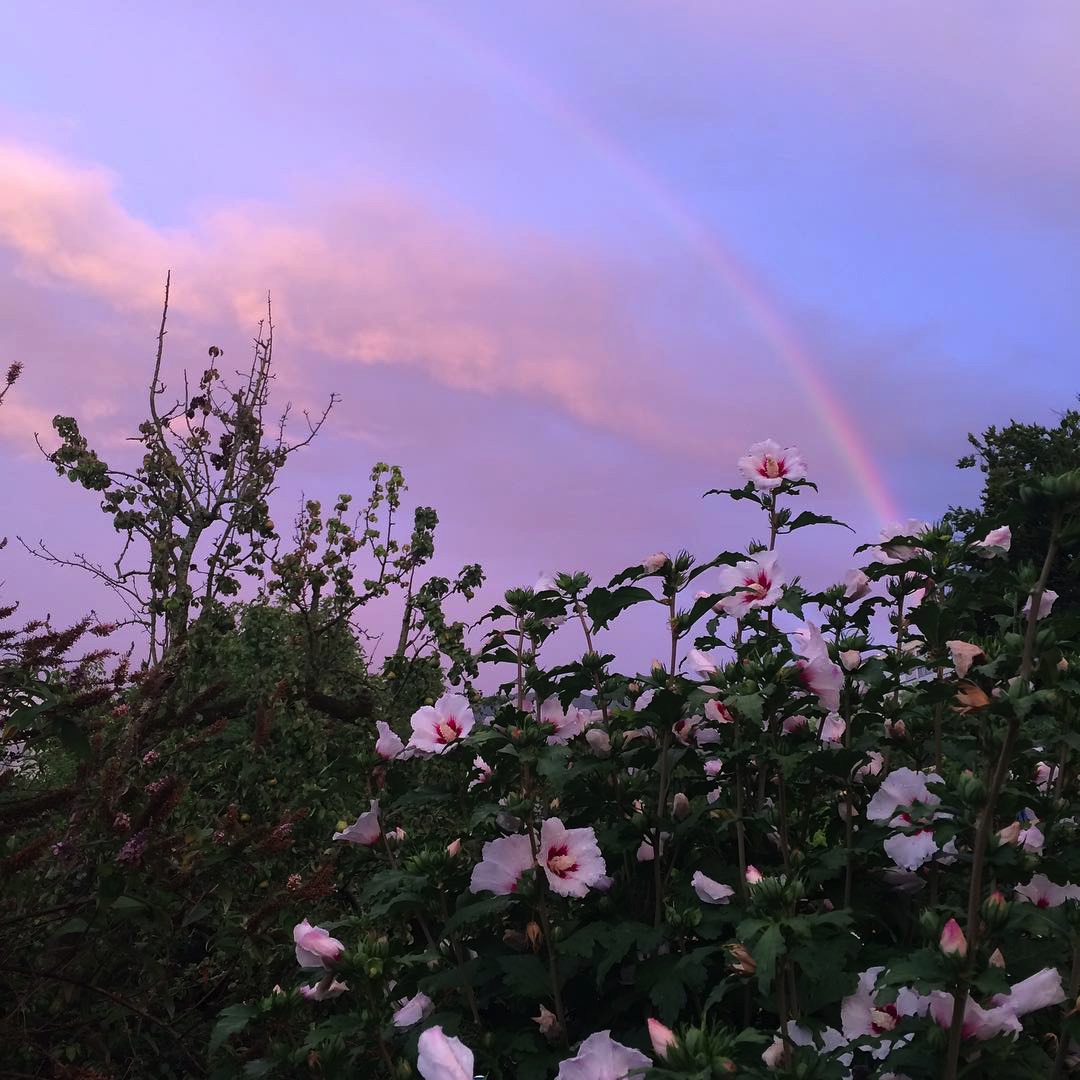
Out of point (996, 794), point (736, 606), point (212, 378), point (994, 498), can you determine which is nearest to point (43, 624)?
point (736, 606)

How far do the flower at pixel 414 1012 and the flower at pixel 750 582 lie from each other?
1.38m

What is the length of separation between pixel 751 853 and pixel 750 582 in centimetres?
79

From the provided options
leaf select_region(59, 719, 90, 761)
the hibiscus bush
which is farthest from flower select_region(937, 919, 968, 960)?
leaf select_region(59, 719, 90, 761)

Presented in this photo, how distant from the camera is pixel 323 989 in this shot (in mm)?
2713

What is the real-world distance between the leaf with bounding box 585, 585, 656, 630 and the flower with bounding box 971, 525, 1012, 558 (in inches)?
36.7

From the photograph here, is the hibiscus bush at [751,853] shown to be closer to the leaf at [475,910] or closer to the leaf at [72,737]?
the leaf at [475,910]

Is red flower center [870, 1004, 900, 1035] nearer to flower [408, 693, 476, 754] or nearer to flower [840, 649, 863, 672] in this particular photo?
flower [840, 649, 863, 672]

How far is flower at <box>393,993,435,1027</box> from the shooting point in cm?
264

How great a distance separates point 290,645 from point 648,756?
287 inches

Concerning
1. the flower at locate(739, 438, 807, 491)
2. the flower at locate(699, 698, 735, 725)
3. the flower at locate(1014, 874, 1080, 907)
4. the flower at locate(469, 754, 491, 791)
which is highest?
the flower at locate(739, 438, 807, 491)

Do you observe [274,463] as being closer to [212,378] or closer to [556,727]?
[212,378]

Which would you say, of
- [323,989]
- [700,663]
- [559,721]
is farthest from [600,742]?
[323,989]

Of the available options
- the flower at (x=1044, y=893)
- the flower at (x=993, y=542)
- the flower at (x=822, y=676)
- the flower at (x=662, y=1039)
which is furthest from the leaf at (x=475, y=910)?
the flower at (x=993, y=542)

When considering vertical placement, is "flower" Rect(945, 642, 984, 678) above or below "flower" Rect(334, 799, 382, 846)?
above
